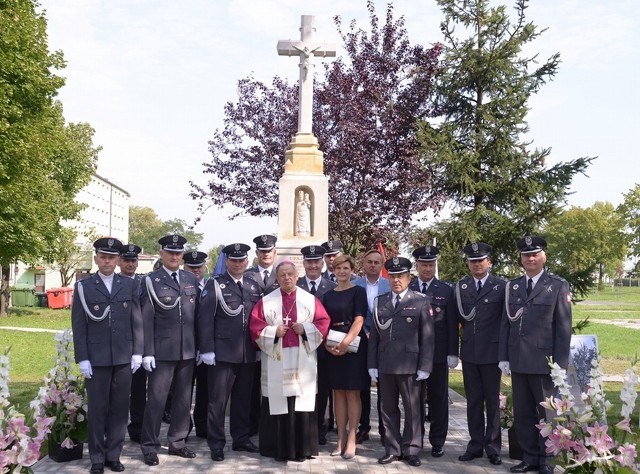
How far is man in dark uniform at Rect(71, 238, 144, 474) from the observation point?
20.2ft

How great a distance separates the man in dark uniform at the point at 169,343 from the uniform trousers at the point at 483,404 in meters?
2.67

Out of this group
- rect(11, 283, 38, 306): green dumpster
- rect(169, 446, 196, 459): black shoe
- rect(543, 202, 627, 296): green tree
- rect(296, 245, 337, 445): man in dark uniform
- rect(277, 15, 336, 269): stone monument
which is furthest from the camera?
rect(543, 202, 627, 296): green tree

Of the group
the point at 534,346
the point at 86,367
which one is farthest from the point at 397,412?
the point at 86,367

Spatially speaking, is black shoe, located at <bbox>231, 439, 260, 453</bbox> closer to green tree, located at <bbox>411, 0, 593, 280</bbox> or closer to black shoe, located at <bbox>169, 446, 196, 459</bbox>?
black shoe, located at <bbox>169, 446, 196, 459</bbox>

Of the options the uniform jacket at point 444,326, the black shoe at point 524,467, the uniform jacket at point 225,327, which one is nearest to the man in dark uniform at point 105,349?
the uniform jacket at point 225,327

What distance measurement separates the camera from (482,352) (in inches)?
260

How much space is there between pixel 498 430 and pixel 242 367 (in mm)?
2538

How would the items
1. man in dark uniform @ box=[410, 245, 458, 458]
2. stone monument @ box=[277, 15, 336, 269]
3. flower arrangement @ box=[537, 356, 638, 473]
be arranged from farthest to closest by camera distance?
1. stone monument @ box=[277, 15, 336, 269]
2. man in dark uniform @ box=[410, 245, 458, 458]
3. flower arrangement @ box=[537, 356, 638, 473]

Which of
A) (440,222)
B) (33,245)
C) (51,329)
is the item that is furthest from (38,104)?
(440,222)

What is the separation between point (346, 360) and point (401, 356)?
564mm

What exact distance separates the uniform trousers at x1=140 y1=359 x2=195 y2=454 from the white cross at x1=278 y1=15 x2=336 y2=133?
6.31 m

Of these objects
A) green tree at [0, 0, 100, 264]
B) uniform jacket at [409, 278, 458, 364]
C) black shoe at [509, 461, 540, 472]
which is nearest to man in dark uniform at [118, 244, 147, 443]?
uniform jacket at [409, 278, 458, 364]

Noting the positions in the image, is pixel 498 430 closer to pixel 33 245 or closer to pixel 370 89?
pixel 370 89

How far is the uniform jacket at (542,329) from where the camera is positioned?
615 centimetres
